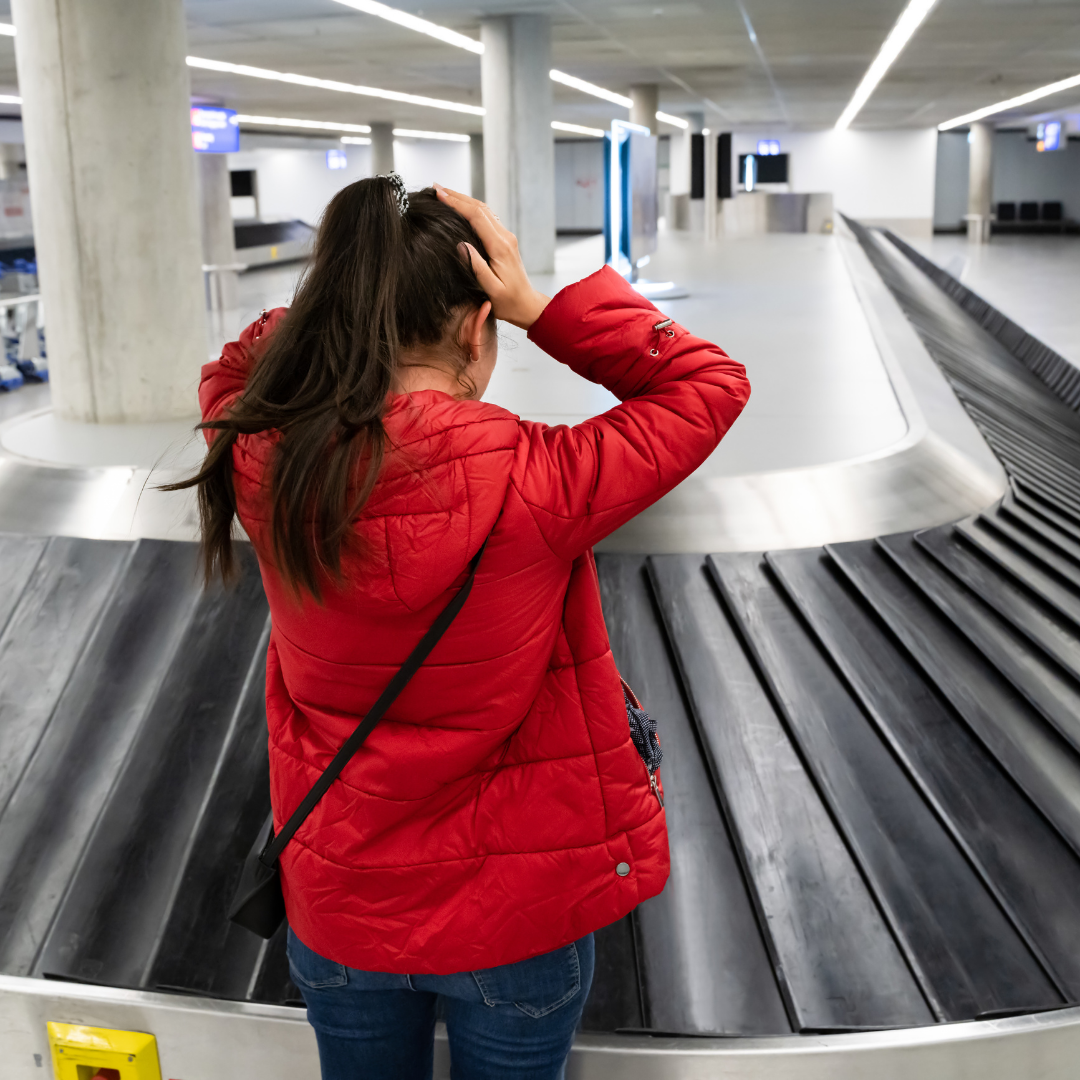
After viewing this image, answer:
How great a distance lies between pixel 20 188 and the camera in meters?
23.4

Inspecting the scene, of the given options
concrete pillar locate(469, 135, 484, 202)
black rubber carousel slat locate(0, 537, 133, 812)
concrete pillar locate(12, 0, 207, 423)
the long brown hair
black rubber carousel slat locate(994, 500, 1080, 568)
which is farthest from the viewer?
concrete pillar locate(469, 135, 484, 202)

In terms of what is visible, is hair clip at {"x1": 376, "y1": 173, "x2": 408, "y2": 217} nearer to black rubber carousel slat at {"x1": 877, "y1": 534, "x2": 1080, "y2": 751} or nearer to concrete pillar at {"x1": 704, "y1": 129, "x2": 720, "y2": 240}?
black rubber carousel slat at {"x1": 877, "y1": 534, "x2": 1080, "y2": 751}

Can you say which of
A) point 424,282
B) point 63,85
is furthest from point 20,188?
point 424,282

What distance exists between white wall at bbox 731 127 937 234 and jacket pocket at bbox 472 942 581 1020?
40.5 metres

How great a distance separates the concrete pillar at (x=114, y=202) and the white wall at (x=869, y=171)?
3712 cm

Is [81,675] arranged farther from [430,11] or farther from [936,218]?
[936,218]

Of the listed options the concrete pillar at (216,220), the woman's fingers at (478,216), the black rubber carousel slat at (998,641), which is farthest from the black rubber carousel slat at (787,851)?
the concrete pillar at (216,220)

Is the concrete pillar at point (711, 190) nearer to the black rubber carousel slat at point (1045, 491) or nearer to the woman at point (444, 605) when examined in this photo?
the black rubber carousel slat at point (1045, 491)

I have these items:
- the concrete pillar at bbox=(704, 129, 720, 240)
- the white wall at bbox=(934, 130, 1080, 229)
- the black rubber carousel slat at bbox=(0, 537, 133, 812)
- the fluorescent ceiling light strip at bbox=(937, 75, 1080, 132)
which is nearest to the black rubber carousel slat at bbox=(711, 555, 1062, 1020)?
the black rubber carousel slat at bbox=(0, 537, 133, 812)

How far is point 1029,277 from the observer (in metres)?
24.7

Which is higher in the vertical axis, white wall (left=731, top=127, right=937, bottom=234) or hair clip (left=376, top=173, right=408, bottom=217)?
white wall (left=731, top=127, right=937, bottom=234)

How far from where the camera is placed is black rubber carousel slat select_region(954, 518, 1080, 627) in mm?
3668

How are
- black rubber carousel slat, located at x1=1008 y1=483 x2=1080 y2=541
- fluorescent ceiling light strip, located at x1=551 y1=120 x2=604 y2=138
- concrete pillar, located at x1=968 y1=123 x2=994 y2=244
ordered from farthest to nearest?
concrete pillar, located at x1=968 y1=123 x2=994 y2=244, fluorescent ceiling light strip, located at x1=551 y1=120 x2=604 y2=138, black rubber carousel slat, located at x1=1008 y1=483 x2=1080 y2=541

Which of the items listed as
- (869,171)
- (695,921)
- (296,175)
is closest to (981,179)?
(869,171)
